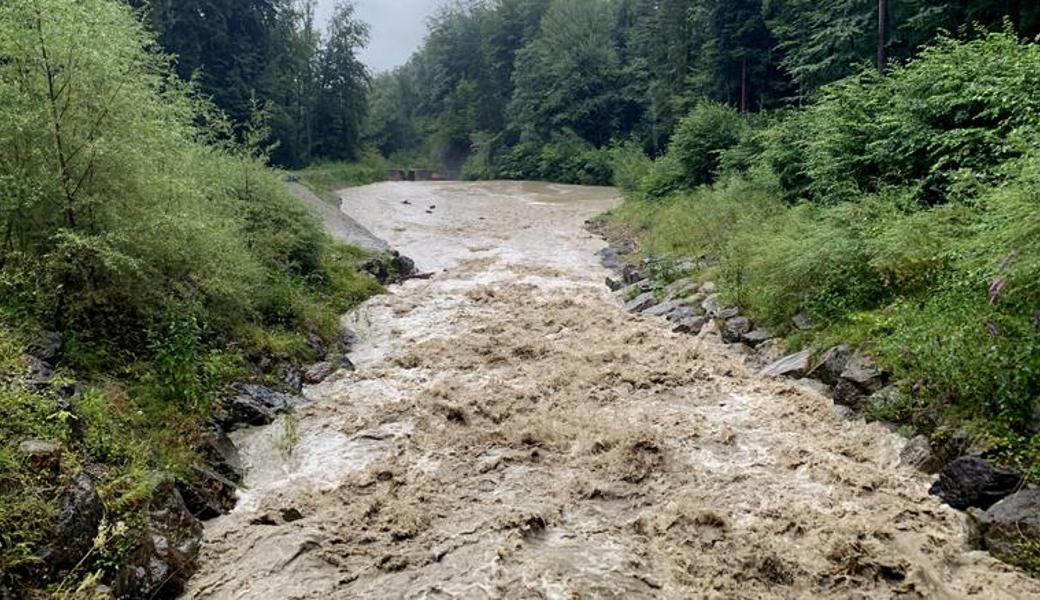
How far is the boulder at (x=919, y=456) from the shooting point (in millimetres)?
→ 6703

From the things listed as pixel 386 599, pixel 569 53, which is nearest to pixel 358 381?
pixel 386 599

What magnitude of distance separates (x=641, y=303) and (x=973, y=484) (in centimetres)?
833

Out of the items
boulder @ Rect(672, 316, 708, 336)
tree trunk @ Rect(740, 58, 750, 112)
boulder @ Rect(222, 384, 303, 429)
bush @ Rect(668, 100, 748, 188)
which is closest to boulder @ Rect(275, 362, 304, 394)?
boulder @ Rect(222, 384, 303, 429)

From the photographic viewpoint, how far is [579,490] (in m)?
6.83

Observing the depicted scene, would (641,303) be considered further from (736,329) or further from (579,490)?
(579,490)

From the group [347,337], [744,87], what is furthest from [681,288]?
[744,87]

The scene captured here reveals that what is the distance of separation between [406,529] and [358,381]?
469 cm

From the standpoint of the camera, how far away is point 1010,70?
32.8 ft

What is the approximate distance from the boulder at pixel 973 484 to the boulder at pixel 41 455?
316 inches

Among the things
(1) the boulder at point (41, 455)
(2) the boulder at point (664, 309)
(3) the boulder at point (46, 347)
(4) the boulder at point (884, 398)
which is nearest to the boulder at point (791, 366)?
(4) the boulder at point (884, 398)

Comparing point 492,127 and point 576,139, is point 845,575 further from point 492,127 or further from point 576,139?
point 492,127

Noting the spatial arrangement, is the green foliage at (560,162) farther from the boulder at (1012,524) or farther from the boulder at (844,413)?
the boulder at (1012,524)

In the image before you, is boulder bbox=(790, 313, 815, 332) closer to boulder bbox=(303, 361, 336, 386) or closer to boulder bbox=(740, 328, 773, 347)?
boulder bbox=(740, 328, 773, 347)

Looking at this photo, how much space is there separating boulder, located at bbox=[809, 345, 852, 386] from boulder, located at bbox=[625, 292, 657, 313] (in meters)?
5.00
